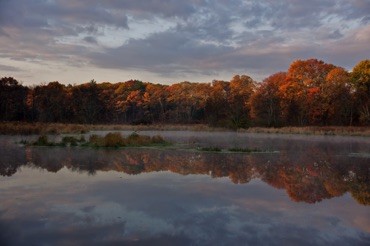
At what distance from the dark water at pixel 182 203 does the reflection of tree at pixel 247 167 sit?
0.03 metres

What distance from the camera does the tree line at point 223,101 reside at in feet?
158

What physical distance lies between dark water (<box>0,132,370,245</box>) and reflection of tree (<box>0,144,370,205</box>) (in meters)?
0.03

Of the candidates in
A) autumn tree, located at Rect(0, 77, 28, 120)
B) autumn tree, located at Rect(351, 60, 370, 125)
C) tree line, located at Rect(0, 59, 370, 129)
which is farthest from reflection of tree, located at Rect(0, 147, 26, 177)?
autumn tree, located at Rect(0, 77, 28, 120)

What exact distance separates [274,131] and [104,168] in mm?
31797

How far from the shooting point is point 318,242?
199 inches

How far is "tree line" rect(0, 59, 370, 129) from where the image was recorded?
158ft

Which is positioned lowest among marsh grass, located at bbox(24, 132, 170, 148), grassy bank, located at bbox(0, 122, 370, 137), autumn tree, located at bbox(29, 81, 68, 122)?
grassy bank, located at bbox(0, 122, 370, 137)

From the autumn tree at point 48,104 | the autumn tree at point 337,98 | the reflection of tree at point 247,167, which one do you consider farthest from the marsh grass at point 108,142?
the autumn tree at point 48,104

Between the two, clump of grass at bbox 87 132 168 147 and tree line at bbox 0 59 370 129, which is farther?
tree line at bbox 0 59 370 129

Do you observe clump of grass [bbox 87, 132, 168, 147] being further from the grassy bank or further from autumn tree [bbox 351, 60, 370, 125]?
autumn tree [bbox 351, 60, 370, 125]

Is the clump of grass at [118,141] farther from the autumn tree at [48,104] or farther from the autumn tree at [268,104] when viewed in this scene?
the autumn tree at [48,104]

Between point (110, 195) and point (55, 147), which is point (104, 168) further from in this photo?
point (55, 147)

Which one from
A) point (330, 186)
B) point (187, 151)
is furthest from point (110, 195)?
point (187, 151)

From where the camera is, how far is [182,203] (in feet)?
23.7
